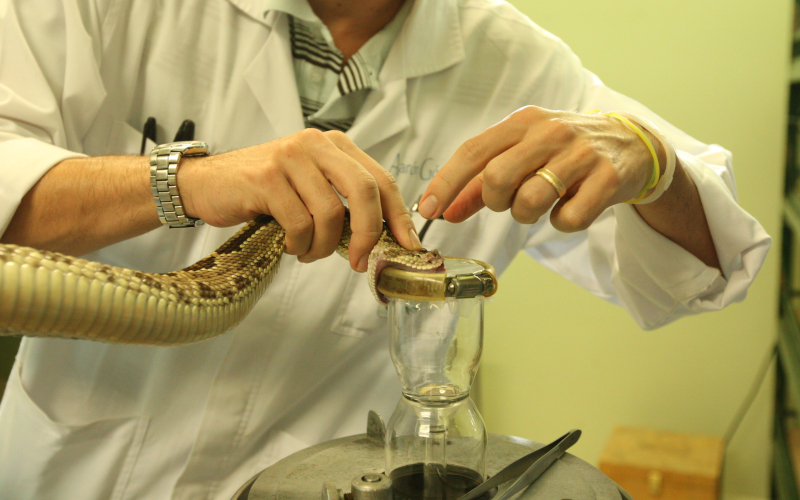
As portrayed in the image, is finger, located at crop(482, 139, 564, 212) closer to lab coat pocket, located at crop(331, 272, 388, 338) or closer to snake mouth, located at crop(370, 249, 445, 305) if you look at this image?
snake mouth, located at crop(370, 249, 445, 305)

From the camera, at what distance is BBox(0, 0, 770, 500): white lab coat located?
3.67 ft

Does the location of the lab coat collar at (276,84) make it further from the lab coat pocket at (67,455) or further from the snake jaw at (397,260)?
the lab coat pocket at (67,455)

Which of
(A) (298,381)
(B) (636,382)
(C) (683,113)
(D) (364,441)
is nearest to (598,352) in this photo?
(B) (636,382)

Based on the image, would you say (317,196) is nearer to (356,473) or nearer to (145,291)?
(145,291)

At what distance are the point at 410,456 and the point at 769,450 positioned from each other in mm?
2271

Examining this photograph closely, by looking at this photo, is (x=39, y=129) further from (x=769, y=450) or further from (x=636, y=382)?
(x=769, y=450)

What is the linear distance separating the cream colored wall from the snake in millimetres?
1865

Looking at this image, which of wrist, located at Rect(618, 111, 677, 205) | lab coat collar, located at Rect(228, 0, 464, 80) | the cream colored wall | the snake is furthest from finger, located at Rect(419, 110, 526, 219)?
the cream colored wall

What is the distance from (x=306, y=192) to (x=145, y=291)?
233mm

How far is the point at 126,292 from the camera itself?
26.1 inches

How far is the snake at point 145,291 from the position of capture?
1.94ft

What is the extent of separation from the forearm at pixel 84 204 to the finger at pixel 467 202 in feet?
1.44

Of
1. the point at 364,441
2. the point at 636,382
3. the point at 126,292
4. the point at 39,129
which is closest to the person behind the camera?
the point at 126,292

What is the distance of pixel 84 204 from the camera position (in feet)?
2.97
